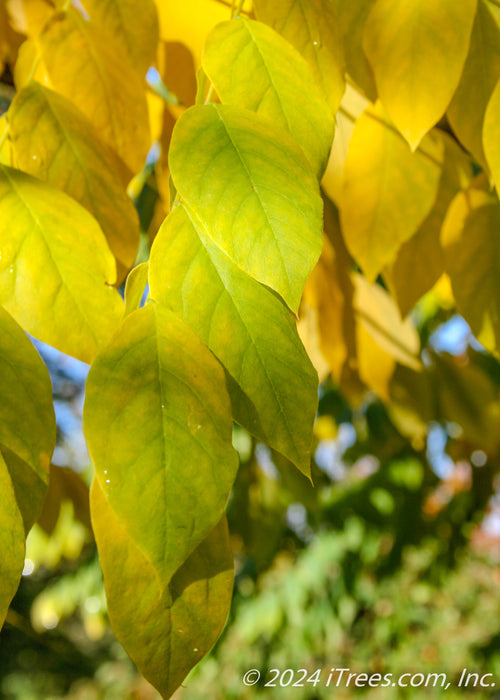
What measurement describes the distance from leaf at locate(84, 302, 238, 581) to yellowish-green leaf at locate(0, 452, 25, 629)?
3 cm

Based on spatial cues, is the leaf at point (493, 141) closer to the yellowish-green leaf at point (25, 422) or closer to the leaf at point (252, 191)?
the leaf at point (252, 191)

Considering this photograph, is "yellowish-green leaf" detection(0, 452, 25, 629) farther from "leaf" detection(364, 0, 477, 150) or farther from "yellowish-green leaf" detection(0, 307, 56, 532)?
"leaf" detection(364, 0, 477, 150)

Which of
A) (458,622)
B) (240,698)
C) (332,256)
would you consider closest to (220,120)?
(332,256)

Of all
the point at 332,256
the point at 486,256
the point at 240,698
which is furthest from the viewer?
the point at 240,698

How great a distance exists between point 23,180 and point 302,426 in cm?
19

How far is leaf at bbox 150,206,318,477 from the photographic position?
0.93ft

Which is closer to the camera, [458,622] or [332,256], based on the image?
[332,256]

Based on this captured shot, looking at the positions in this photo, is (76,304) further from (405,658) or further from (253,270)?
(405,658)

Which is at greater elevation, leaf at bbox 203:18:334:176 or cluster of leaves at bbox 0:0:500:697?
leaf at bbox 203:18:334:176

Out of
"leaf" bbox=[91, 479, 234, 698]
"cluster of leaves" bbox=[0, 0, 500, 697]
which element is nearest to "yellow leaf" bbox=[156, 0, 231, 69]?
"cluster of leaves" bbox=[0, 0, 500, 697]

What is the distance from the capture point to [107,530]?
281 mm

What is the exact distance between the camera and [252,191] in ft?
0.93

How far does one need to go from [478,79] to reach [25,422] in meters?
0.34

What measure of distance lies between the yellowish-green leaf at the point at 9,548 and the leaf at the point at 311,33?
10.0 inches
